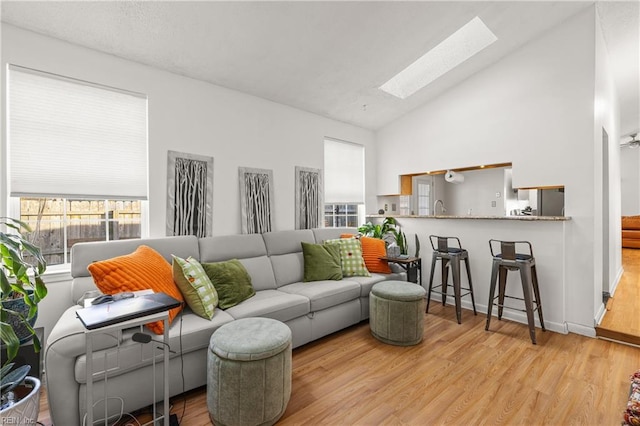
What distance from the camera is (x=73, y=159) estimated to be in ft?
8.14

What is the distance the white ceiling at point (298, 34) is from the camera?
90.9 inches

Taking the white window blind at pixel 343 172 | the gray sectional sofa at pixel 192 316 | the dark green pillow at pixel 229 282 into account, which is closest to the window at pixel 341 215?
the white window blind at pixel 343 172

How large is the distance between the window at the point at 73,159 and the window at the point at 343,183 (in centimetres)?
250

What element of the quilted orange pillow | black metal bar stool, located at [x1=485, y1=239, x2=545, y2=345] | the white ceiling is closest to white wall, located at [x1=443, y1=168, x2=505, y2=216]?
the white ceiling

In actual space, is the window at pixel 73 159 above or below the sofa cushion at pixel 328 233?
above

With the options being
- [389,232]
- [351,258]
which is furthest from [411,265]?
[351,258]

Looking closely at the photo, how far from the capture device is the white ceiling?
7.57 feet

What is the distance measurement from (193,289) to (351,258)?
6.09 feet

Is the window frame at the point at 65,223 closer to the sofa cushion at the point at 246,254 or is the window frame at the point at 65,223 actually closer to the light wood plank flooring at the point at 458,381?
the sofa cushion at the point at 246,254

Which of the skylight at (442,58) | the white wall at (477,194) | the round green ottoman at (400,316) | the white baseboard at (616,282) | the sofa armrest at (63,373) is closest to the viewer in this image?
the sofa armrest at (63,373)

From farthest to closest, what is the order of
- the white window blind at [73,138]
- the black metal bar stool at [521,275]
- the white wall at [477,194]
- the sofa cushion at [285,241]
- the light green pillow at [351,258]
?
1. the white wall at [477,194]
2. the light green pillow at [351,258]
3. the sofa cushion at [285,241]
4. the black metal bar stool at [521,275]
5. the white window blind at [73,138]

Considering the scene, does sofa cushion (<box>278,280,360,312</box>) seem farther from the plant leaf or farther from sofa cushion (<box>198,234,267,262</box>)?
the plant leaf

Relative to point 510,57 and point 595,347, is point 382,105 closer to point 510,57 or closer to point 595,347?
point 510,57

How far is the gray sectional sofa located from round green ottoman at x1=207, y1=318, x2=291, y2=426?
356 mm
